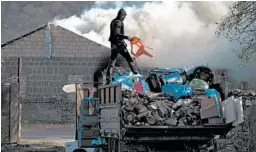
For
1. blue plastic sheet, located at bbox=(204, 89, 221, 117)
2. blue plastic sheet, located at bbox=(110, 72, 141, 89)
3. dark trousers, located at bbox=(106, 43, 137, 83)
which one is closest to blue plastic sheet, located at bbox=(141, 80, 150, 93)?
blue plastic sheet, located at bbox=(110, 72, 141, 89)

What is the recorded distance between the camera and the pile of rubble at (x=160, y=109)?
7895 millimetres

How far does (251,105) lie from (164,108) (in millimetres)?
2908

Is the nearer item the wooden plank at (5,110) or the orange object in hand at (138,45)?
the orange object in hand at (138,45)

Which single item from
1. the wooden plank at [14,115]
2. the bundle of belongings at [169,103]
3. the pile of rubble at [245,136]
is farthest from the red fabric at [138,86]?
the wooden plank at [14,115]

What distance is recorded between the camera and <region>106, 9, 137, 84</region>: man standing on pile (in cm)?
1018

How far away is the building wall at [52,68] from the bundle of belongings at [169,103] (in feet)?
49.5

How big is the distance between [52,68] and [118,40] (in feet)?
50.2

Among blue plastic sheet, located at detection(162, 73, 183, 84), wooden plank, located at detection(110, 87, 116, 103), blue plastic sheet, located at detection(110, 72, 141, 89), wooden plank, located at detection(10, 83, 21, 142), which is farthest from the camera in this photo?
wooden plank, located at detection(10, 83, 21, 142)

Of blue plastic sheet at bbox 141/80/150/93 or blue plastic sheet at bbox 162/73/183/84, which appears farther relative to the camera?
blue plastic sheet at bbox 162/73/183/84

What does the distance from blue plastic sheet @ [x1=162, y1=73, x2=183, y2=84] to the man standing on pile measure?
1454 millimetres

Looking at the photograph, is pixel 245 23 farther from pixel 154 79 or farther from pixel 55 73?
pixel 55 73

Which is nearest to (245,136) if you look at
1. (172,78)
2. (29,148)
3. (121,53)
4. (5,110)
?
(172,78)

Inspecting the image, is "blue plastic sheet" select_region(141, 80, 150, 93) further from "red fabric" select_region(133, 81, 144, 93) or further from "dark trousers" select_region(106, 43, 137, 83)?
"dark trousers" select_region(106, 43, 137, 83)

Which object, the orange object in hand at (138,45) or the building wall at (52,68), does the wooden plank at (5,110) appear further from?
the building wall at (52,68)
